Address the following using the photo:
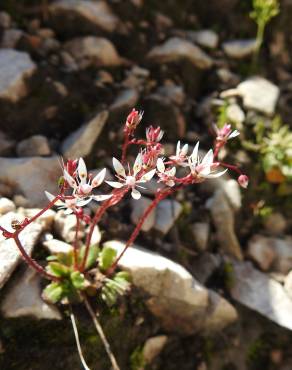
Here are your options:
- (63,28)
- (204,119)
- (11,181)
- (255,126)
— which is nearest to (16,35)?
(63,28)

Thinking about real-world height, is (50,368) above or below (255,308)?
above

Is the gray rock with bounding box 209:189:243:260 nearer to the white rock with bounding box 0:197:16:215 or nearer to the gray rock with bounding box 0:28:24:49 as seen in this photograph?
the white rock with bounding box 0:197:16:215

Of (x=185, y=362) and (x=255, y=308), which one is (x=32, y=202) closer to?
(x=185, y=362)

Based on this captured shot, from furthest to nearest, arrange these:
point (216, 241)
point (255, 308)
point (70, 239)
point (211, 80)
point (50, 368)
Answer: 1. point (211, 80)
2. point (216, 241)
3. point (255, 308)
4. point (70, 239)
5. point (50, 368)

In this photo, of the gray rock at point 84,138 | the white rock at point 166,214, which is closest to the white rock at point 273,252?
the white rock at point 166,214

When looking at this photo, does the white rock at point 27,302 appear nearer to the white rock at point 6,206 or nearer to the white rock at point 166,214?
the white rock at point 6,206

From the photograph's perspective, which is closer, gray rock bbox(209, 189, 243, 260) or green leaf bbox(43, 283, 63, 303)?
green leaf bbox(43, 283, 63, 303)

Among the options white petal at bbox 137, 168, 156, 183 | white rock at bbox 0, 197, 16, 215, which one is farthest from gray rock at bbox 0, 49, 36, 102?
white petal at bbox 137, 168, 156, 183
